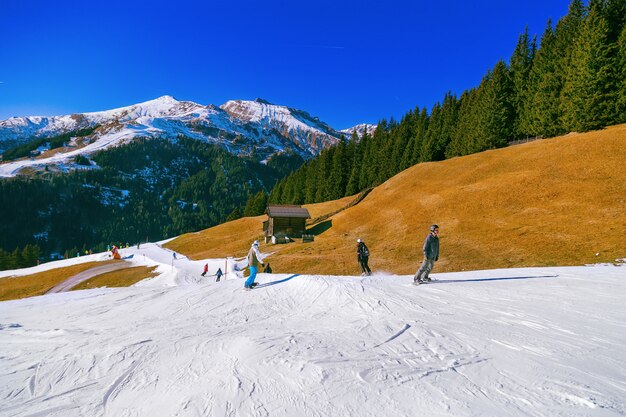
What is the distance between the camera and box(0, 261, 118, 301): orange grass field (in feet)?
139

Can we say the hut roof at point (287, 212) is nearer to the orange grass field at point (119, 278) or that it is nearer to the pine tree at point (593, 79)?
the orange grass field at point (119, 278)

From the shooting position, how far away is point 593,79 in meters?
42.5

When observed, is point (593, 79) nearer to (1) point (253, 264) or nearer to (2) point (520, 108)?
(2) point (520, 108)

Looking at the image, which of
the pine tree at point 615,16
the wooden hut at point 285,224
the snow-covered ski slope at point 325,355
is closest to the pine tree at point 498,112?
the pine tree at point 615,16

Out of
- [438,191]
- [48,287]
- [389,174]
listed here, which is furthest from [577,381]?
[389,174]

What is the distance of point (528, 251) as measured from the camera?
25453 millimetres

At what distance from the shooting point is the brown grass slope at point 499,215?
84.1 feet

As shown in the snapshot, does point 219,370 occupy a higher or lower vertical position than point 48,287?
higher

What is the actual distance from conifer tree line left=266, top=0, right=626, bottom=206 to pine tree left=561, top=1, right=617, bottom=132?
109 mm

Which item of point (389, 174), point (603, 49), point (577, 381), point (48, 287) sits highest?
point (603, 49)

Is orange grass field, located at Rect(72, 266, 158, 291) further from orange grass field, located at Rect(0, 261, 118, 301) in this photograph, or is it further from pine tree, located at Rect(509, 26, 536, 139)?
pine tree, located at Rect(509, 26, 536, 139)

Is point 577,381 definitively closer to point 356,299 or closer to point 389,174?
point 356,299

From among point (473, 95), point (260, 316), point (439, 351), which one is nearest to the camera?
point (439, 351)

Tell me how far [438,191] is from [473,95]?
3766cm
